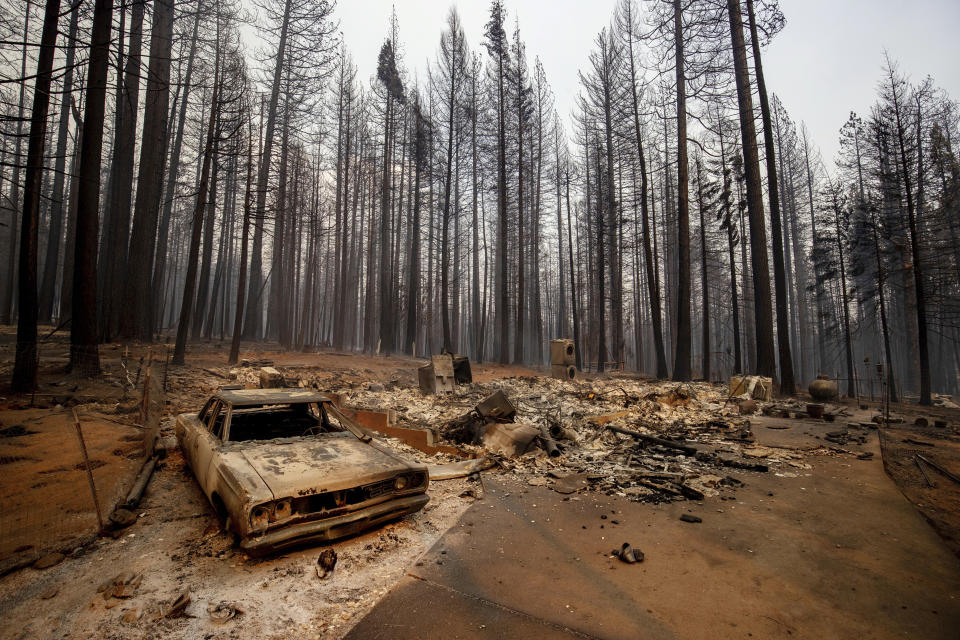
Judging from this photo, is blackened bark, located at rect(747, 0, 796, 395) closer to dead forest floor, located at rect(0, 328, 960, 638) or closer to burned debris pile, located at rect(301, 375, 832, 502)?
burned debris pile, located at rect(301, 375, 832, 502)

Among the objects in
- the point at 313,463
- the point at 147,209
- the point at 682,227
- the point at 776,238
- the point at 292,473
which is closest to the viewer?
the point at 292,473

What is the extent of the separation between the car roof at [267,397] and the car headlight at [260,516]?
167 cm

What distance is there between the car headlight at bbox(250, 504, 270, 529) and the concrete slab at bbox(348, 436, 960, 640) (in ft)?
3.60

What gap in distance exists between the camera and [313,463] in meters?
3.67

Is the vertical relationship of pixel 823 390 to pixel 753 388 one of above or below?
below

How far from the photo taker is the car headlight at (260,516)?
2.96 m

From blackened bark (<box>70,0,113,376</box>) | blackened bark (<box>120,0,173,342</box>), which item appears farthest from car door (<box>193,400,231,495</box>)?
blackened bark (<box>120,0,173,342</box>)

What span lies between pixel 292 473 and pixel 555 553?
235cm

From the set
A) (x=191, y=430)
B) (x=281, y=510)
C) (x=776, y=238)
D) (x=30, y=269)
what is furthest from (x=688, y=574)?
(x=776, y=238)

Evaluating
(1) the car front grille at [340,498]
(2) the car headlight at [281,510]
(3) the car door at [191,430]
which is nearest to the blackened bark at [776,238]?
(1) the car front grille at [340,498]

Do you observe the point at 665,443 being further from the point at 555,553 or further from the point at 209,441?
the point at 209,441

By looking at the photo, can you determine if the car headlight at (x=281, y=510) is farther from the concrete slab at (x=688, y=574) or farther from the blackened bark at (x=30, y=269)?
the blackened bark at (x=30, y=269)

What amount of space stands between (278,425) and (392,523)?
199 centimetres

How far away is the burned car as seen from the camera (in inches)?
121
